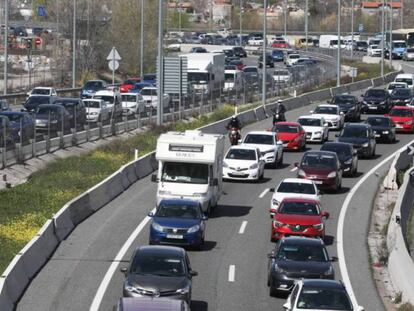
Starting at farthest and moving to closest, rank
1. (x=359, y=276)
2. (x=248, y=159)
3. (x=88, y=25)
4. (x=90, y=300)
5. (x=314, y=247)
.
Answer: (x=88, y=25) < (x=248, y=159) < (x=359, y=276) < (x=314, y=247) < (x=90, y=300)

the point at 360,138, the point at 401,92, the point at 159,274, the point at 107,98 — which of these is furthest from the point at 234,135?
the point at 159,274

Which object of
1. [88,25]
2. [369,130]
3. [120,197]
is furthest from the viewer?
[88,25]

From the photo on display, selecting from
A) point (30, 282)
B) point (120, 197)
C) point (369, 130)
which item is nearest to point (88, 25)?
point (369, 130)

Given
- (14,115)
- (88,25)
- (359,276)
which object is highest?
(88,25)

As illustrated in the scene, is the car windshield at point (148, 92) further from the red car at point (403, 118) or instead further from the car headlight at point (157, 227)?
the car headlight at point (157, 227)

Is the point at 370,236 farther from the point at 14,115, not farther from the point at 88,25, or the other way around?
the point at 88,25

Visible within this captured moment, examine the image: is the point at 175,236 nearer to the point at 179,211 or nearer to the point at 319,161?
the point at 179,211

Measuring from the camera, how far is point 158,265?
79.6ft

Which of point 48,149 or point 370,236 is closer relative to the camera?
point 370,236

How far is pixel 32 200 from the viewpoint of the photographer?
3566 cm

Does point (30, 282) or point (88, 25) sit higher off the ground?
point (88, 25)

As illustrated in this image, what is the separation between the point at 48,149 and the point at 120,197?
8.29m

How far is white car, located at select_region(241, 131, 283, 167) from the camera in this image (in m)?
46.5

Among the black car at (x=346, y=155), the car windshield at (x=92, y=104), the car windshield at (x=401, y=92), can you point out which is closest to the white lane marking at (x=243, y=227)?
the black car at (x=346, y=155)
